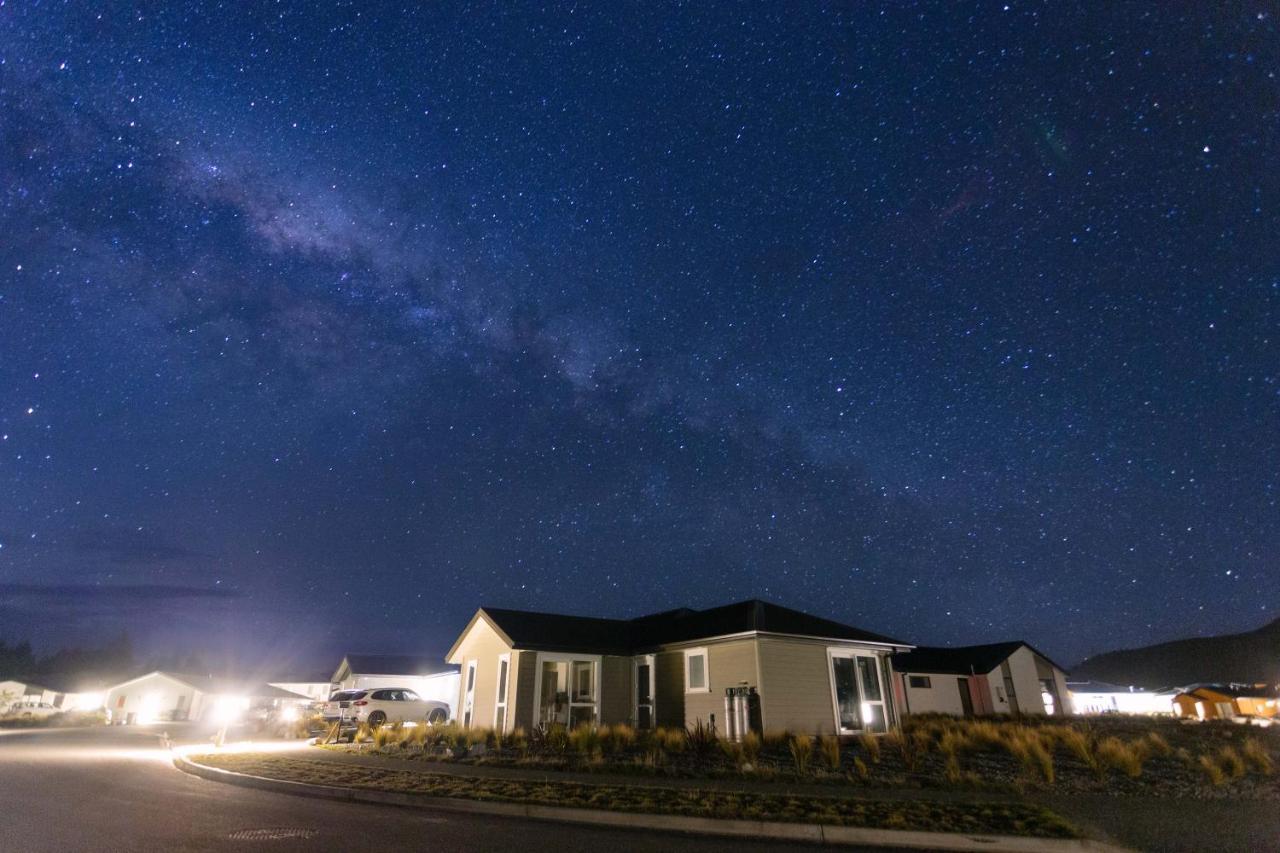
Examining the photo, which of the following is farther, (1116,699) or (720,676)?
(1116,699)

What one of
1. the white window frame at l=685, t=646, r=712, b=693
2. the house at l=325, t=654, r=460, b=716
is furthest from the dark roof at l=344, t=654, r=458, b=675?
the white window frame at l=685, t=646, r=712, b=693

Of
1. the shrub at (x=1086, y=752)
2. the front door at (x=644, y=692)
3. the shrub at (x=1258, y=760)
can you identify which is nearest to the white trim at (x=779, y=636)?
the front door at (x=644, y=692)

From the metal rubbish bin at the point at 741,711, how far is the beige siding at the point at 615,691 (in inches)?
208

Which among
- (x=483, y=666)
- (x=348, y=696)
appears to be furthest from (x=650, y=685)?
(x=348, y=696)

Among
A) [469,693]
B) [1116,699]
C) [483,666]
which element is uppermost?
[483,666]

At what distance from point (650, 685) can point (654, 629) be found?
3.37m

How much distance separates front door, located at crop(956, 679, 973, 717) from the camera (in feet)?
117

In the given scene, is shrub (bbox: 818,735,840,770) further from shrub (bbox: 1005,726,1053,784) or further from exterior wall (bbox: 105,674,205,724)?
exterior wall (bbox: 105,674,205,724)

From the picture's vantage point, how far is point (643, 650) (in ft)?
76.3

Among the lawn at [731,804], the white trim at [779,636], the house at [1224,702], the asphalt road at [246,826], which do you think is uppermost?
the white trim at [779,636]

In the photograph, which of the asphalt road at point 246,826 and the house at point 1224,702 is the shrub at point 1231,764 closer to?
the asphalt road at point 246,826

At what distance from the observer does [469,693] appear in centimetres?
2523

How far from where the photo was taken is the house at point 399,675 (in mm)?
55688

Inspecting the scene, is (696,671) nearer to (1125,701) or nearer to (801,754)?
(801,754)
